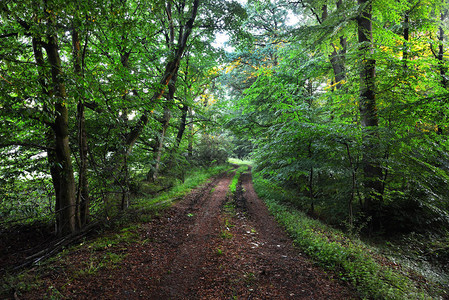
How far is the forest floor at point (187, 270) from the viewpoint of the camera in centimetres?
313

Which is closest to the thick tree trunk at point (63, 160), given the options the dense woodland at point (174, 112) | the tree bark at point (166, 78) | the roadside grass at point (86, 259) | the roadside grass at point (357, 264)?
the dense woodland at point (174, 112)

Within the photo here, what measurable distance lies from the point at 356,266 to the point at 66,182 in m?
7.30

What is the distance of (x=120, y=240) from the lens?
15.3 feet

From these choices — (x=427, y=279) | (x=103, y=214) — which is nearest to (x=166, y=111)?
(x=103, y=214)

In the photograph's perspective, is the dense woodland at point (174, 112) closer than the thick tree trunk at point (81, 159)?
Yes

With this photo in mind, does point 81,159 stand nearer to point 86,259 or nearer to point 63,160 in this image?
point 63,160

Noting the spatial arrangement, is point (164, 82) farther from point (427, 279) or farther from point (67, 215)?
point (427, 279)

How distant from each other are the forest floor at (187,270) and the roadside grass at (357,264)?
0.89ft

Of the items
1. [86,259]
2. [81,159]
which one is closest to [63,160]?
[81,159]

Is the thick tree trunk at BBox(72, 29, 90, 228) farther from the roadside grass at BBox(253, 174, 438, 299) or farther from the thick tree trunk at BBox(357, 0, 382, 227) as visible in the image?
the thick tree trunk at BBox(357, 0, 382, 227)

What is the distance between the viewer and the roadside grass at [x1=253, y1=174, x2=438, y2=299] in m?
3.23

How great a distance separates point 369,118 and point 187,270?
26.0ft

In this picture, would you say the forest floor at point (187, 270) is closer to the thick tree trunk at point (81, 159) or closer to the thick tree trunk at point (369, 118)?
the thick tree trunk at point (81, 159)

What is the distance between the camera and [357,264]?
12.9 ft
